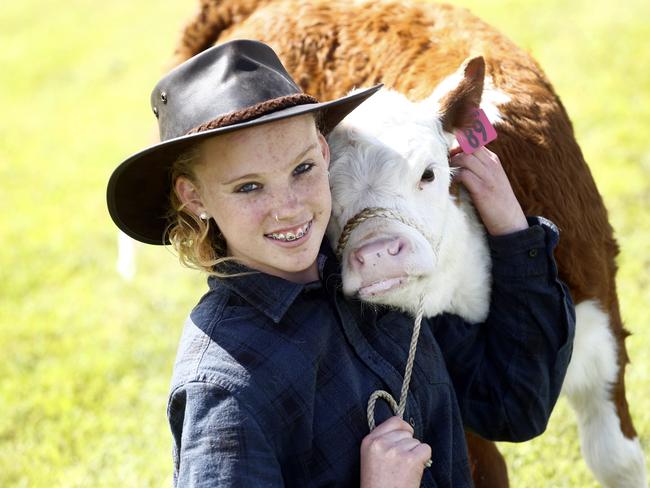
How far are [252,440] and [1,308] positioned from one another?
15.5 ft

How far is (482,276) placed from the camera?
2.47m

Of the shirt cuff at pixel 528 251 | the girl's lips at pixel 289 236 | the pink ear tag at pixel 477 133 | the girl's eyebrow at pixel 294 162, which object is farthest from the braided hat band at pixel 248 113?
the shirt cuff at pixel 528 251

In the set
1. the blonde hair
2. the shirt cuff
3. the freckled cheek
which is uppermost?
the freckled cheek

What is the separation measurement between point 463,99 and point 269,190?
2.58 ft

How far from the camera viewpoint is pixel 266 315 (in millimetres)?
1858

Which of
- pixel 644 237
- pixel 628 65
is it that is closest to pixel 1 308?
pixel 644 237

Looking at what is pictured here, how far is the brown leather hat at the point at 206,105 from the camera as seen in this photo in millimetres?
1745

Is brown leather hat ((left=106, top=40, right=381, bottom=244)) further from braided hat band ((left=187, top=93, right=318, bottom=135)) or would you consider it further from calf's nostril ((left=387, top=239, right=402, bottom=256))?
calf's nostril ((left=387, top=239, right=402, bottom=256))

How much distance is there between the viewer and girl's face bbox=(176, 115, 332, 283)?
1802mm

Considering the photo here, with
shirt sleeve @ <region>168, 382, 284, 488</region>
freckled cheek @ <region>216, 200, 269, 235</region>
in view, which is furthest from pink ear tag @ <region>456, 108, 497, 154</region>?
shirt sleeve @ <region>168, 382, 284, 488</region>

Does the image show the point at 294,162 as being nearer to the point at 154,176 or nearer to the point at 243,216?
the point at 243,216

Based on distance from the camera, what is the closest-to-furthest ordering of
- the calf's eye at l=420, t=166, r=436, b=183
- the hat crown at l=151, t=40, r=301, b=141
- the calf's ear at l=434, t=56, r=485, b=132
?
the hat crown at l=151, t=40, r=301, b=141 → the calf's eye at l=420, t=166, r=436, b=183 → the calf's ear at l=434, t=56, r=485, b=132

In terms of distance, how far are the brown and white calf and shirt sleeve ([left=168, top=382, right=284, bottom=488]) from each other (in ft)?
1.93

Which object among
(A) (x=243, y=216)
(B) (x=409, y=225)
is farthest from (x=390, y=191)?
(A) (x=243, y=216)
